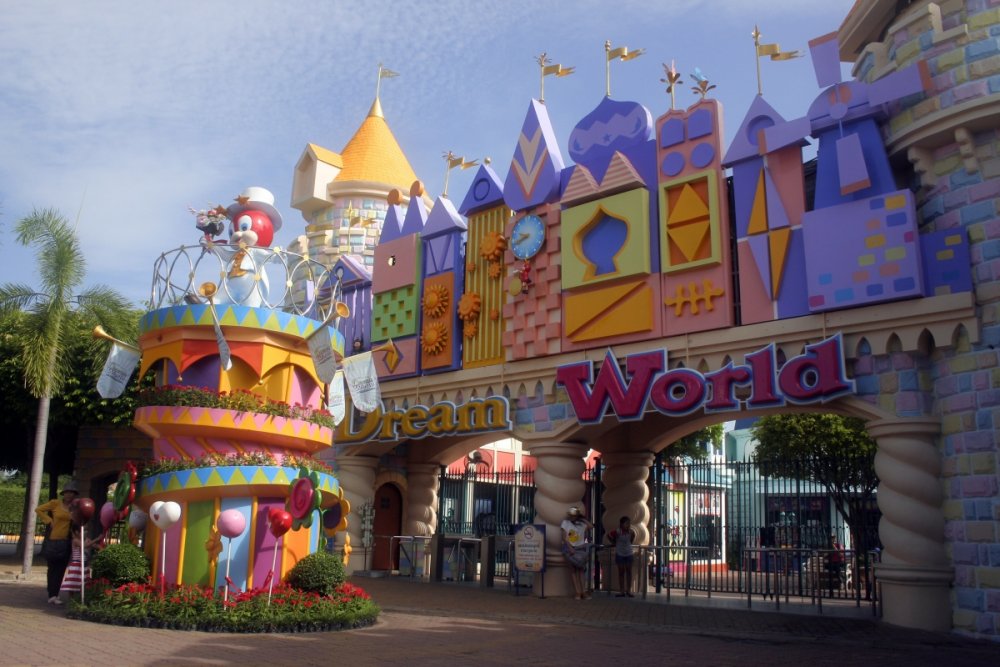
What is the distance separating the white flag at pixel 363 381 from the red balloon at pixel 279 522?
102 inches

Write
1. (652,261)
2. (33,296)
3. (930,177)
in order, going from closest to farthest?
(930,177) → (652,261) → (33,296)

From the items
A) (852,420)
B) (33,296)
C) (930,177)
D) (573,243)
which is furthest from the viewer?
(852,420)

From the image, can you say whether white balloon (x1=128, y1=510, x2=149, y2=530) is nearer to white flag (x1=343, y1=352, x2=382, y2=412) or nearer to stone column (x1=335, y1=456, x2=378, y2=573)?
white flag (x1=343, y1=352, x2=382, y2=412)

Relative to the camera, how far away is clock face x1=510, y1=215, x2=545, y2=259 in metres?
18.4

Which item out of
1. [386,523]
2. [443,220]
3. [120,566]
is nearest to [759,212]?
[443,220]

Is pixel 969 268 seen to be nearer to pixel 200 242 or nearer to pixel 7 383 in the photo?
pixel 200 242

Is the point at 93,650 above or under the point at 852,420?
under

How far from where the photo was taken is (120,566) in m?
12.3

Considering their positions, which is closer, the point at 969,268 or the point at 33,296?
the point at 969,268

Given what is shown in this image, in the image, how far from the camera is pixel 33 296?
1922cm

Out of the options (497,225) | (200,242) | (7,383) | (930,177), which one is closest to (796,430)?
(497,225)

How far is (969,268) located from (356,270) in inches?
Answer: 593

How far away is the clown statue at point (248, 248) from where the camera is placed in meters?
14.2

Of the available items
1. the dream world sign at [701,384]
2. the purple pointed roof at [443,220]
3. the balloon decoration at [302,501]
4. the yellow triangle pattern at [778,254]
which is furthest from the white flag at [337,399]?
the yellow triangle pattern at [778,254]
